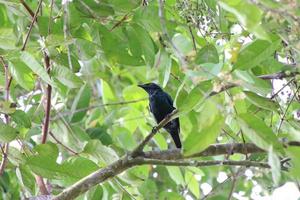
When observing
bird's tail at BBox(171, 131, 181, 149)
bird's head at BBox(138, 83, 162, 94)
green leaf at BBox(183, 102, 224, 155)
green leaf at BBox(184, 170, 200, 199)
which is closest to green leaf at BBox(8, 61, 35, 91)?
green leaf at BBox(183, 102, 224, 155)

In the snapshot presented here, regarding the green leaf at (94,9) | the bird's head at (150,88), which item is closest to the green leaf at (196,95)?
the green leaf at (94,9)

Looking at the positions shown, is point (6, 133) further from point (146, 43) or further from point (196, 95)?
point (196, 95)

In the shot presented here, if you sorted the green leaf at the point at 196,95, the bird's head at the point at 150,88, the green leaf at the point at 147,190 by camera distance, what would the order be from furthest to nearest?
the bird's head at the point at 150,88 → the green leaf at the point at 147,190 → the green leaf at the point at 196,95

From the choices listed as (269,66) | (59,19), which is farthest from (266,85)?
(59,19)

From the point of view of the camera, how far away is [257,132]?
199cm

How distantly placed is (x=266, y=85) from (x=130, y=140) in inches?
87.1

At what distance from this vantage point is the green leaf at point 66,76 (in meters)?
2.78

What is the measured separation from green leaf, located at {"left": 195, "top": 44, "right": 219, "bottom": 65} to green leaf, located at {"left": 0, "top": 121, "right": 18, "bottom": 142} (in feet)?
2.94

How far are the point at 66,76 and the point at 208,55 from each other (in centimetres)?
64

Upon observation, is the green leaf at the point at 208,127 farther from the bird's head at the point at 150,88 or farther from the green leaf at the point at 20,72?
the bird's head at the point at 150,88

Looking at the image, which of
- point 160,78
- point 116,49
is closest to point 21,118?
point 116,49

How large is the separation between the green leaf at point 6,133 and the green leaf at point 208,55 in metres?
0.90

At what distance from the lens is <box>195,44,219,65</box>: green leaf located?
2579 mm

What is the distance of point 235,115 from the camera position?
202 centimetres
